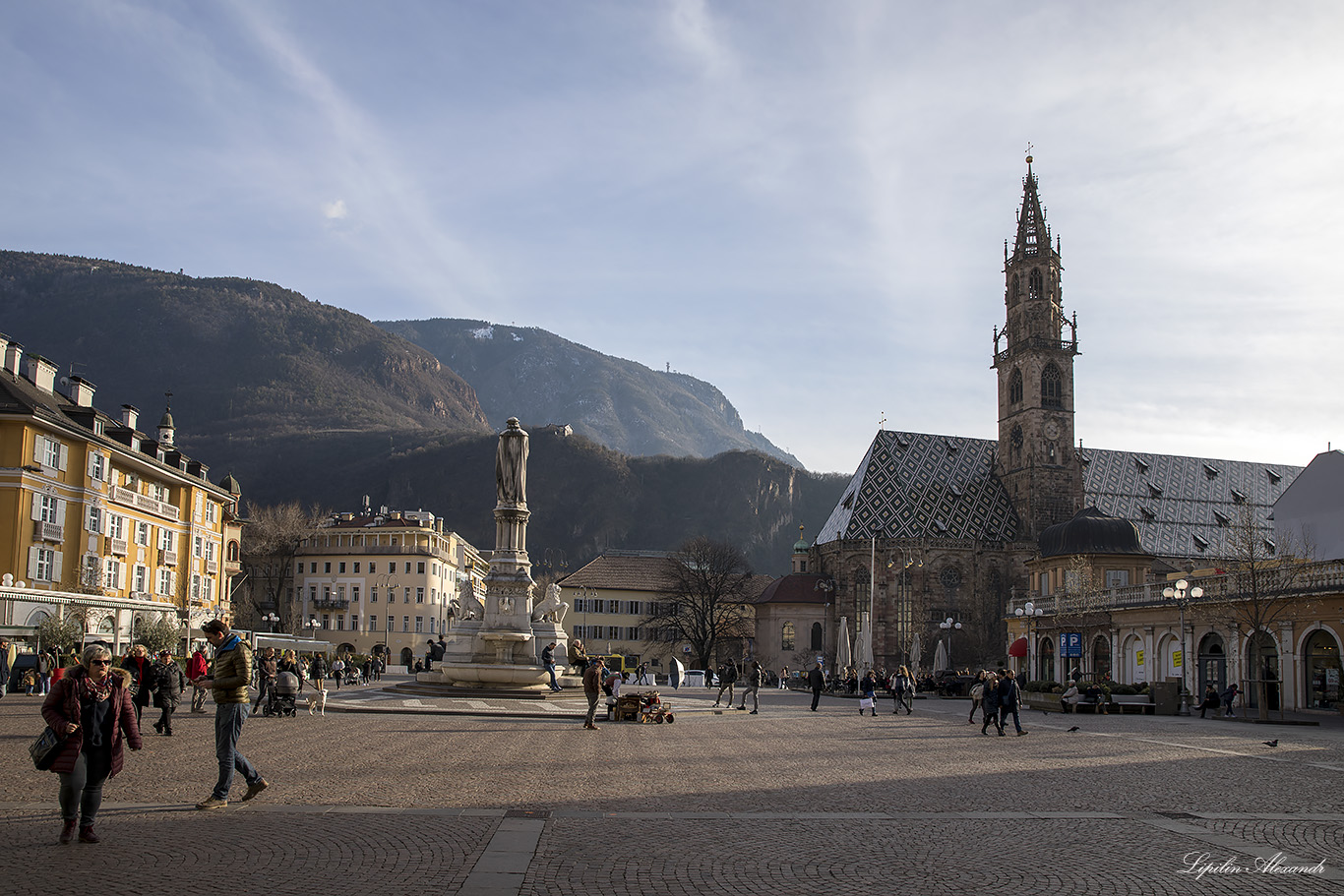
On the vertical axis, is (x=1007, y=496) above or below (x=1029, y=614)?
above

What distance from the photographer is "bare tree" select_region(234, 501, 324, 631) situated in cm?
9406

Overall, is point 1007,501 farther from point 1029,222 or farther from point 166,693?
point 166,693

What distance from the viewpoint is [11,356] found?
44.9 metres

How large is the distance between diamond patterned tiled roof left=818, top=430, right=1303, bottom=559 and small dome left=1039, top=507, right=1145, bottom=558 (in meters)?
24.8

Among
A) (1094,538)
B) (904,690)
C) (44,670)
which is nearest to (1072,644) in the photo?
(1094,538)

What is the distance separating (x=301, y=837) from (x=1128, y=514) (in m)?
92.2

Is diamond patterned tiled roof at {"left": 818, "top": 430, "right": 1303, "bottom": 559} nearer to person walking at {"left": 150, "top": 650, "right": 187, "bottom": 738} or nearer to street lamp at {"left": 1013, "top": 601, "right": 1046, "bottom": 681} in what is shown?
street lamp at {"left": 1013, "top": 601, "right": 1046, "bottom": 681}

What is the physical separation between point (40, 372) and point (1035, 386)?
74737 mm

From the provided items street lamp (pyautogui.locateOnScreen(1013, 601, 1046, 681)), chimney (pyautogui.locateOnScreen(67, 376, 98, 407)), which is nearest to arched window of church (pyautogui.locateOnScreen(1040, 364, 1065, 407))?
street lamp (pyautogui.locateOnScreen(1013, 601, 1046, 681))

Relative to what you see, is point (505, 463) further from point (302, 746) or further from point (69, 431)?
point (69, 431)

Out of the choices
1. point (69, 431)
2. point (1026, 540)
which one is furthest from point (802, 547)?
point (69, 431)

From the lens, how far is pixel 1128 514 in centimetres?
9250

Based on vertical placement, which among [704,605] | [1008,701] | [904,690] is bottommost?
[904,690]

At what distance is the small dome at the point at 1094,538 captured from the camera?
6569cm
